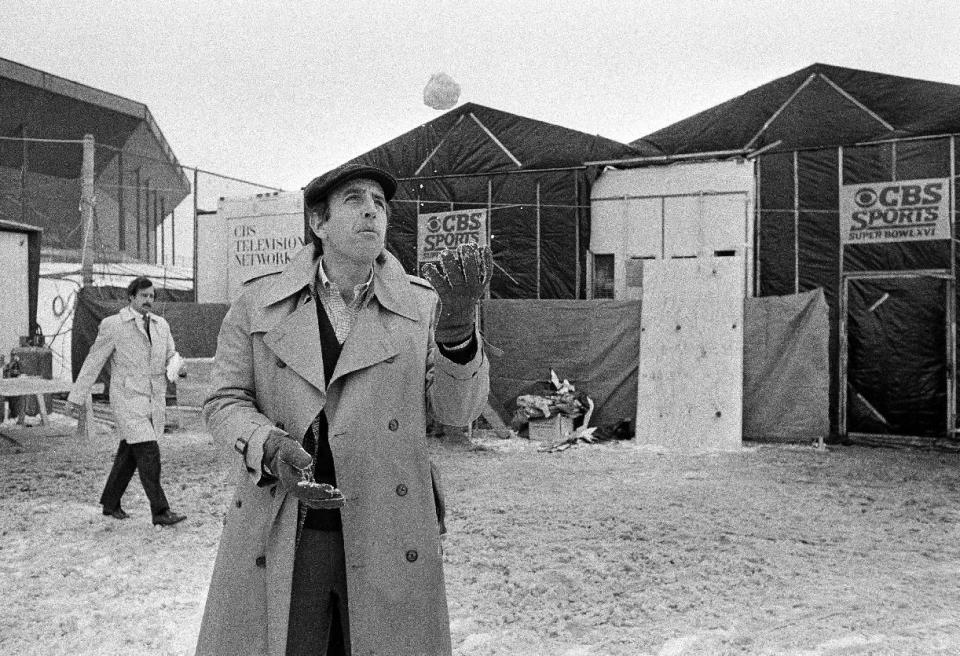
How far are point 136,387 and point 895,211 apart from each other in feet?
36.9

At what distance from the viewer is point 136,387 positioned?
6551 mm

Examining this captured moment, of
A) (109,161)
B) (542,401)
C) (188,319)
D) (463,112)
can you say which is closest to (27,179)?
(109,161)

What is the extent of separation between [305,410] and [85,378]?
5452mm

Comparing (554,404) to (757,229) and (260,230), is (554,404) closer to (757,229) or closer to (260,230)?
(757,229)

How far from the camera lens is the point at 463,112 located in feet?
53.2

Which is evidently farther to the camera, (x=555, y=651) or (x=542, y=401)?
(x=542, y=401)

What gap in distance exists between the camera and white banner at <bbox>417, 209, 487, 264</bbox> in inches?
613

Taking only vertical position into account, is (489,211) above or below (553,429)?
above

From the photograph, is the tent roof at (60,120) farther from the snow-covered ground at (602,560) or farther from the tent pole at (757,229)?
the snow-covered ground at (602,560)

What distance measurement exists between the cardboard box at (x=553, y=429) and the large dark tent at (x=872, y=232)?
424cm

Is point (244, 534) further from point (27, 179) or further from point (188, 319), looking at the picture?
point (27, 179)

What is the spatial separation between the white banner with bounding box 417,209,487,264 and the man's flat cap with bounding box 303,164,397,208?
1307cm

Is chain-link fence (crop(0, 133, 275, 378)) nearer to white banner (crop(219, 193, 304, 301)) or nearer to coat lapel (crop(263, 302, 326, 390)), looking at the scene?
white banner (crop(219, 193, 304, 301))

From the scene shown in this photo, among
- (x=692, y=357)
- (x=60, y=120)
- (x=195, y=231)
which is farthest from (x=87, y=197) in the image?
(x=692, y=357)
